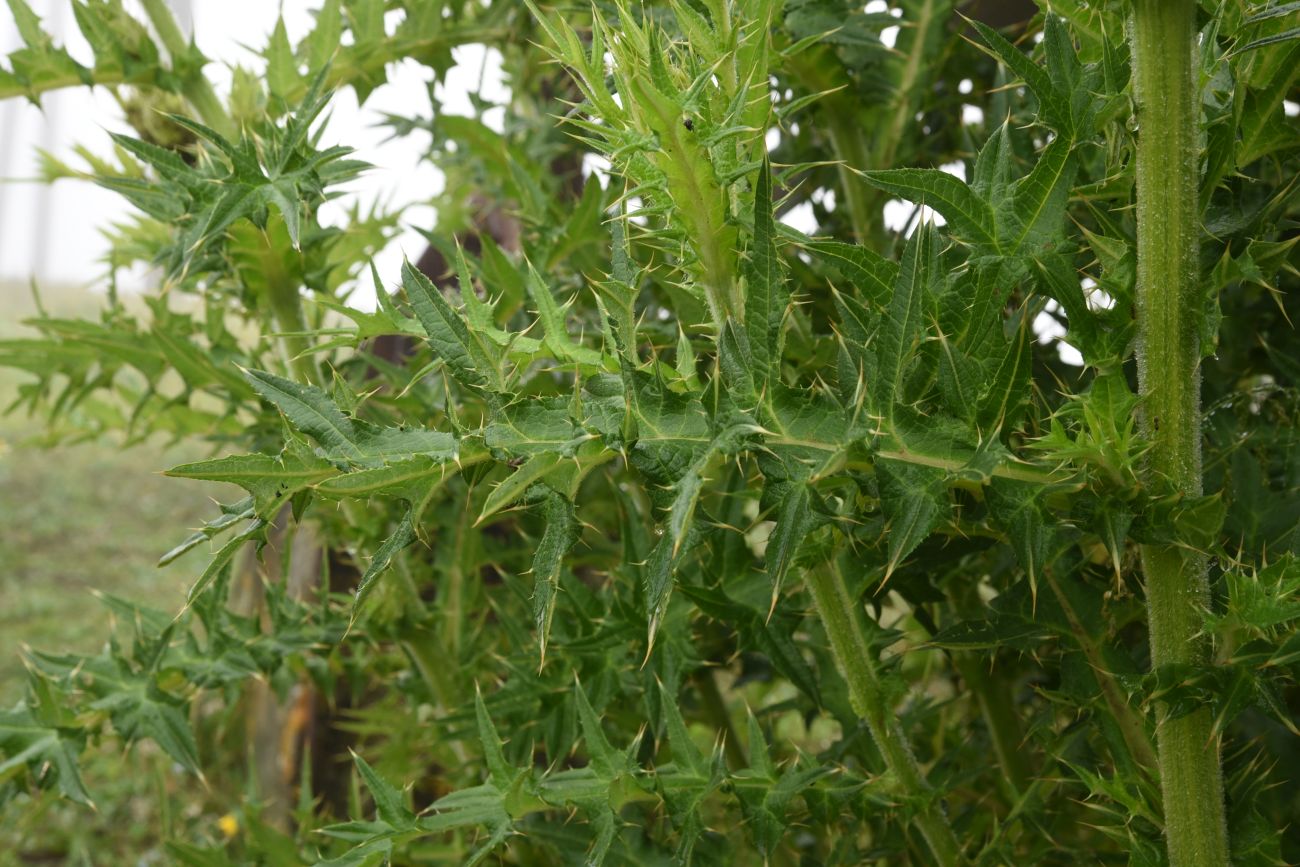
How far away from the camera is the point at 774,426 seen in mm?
772

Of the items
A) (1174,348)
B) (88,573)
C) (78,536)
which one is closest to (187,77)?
(1174,348)

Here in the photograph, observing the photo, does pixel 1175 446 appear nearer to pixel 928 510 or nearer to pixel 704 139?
pixel 928 510

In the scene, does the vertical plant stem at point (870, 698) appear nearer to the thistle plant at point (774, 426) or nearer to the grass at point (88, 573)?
the thistle plant at point (774, 426)

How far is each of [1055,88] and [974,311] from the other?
0.64 feet

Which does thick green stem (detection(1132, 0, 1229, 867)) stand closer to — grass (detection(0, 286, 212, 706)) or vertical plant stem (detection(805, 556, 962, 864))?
vertical plant stem (detection(805, 556, 962, 864))

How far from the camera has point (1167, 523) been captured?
2.74ft

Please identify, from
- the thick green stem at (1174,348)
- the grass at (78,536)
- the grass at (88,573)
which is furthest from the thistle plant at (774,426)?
the grass at (78,536)

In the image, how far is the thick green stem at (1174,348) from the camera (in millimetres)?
828

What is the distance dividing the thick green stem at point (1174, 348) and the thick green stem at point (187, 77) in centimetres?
121

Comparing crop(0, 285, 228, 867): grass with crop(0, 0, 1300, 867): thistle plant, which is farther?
crop(0, 285, 228, 867): grass

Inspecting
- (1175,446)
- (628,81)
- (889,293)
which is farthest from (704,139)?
(1175,446)

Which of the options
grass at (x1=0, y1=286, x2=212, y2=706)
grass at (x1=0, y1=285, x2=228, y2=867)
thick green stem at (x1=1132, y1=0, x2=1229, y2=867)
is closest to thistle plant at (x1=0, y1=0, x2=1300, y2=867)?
thick green stem at (x1=1132, y1=0, x2=1229, y2=867)

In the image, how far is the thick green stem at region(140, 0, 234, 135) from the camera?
1497 millimetres

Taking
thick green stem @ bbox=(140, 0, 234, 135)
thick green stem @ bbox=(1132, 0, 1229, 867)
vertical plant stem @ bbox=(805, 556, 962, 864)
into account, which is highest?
thick green stem @ bbox=(140, 0, 234, 135)
